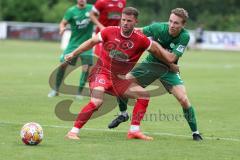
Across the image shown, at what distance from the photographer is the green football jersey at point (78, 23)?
57.9 ft

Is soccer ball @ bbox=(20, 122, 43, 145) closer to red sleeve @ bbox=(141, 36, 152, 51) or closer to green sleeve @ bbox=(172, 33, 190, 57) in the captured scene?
red sleeve @ bbox=(141, 36, 152, 51)

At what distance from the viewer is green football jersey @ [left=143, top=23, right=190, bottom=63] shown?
36.4 ft

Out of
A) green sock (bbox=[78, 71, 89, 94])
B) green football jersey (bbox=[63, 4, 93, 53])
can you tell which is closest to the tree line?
green football jersey (bbox=[63, 4, 93, 53])

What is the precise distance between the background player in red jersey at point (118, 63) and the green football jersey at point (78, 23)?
6.36 meters

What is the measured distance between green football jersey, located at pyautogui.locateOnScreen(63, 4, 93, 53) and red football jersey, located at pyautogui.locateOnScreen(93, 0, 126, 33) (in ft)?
0.92

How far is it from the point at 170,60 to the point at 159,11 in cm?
6463

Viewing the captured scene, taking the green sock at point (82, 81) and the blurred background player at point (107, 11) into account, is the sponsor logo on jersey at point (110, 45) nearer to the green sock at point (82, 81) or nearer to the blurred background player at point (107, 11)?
the green sock at point (82, 81)

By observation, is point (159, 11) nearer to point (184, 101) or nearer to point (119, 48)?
point (184, 101)

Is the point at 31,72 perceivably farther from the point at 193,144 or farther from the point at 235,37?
the point at 235,37

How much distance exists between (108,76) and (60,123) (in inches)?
73.2

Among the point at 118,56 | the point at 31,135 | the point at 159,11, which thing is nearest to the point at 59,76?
the point at 118,56

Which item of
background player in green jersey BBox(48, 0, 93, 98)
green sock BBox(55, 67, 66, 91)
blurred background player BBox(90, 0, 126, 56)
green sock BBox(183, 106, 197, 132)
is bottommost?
green sock BBox(55, 67, 66, 91)

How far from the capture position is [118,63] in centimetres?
1137

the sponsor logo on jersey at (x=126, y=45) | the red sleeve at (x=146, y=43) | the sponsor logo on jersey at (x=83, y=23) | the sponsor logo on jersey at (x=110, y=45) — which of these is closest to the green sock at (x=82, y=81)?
the sponsor logo on jersey at (x=83, y=23)
